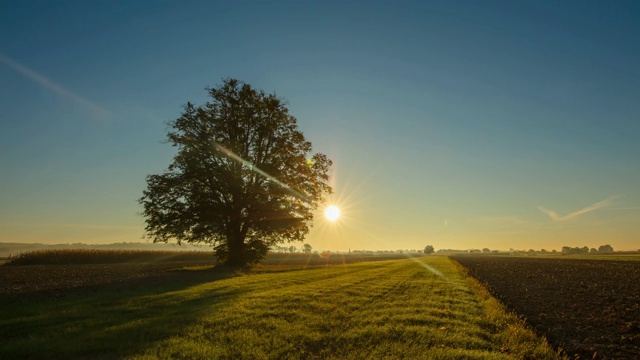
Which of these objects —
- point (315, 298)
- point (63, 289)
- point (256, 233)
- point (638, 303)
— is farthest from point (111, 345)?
point (256, 233)

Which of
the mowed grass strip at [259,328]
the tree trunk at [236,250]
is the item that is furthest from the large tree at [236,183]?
the mowed grass strip at [259,328]

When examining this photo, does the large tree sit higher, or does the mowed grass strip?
the large tree

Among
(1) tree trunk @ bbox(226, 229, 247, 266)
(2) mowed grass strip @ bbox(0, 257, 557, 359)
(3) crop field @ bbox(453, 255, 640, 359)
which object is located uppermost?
(1) tree trunk @ bbox(226, 229, 247, 266)

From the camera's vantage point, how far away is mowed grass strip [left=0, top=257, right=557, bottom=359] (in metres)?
7.55

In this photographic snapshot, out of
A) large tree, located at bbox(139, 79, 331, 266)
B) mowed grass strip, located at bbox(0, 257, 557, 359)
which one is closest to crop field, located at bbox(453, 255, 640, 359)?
mowed grass strip, located at bbox(0, 257, 557, 359)

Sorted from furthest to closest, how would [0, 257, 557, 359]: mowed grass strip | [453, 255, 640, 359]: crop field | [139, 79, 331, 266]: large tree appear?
[139, 79, 331, 266]: large tree < [453, 255, 640, 359]: crop field < [0, 257, 557, 359]: mowed grass strip

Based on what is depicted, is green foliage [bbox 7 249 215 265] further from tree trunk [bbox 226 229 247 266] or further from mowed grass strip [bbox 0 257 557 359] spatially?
mowed grass strip [bbox 0 257 557 359]

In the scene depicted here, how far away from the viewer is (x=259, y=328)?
31.7 ft

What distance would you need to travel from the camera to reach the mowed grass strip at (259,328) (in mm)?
7555

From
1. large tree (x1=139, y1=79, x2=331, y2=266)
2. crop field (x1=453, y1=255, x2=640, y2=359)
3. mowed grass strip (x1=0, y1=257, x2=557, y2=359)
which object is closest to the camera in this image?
mowed grass strip (x1=0, y1=257, x2=557, y2=359)

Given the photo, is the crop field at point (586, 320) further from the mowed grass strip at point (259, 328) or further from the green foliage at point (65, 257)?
the green foliage at point (65, 257)

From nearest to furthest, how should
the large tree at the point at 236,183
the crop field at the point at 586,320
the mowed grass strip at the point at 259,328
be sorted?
1. the mowed grass strip at the point at 259,328
2. the crop field at the point at 586,320
3. the large tree at the point at 236,183

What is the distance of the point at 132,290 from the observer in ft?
55.1

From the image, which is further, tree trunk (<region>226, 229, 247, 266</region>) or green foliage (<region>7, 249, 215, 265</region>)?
green foliage (<region>7, 249, 215, 265</region>)
